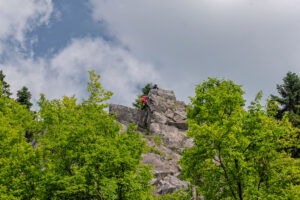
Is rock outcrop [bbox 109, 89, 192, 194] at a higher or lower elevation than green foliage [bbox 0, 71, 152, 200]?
higher

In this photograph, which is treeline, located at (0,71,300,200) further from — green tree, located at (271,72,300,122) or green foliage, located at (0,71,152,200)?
green tree, located at (271,72,300,122)

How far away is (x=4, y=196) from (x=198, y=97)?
14.8 metres

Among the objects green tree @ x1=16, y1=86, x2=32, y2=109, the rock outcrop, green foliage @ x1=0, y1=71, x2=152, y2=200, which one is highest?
green tree @ x1=16, y1=86, x2=32, y2=109

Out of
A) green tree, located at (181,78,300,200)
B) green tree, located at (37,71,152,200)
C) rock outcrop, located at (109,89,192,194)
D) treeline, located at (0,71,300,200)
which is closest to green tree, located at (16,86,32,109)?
rock outcrop, located at (109,89,192,194)

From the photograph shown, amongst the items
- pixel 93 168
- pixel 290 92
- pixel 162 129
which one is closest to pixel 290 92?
pixel 290 92

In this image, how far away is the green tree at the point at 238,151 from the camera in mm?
18000

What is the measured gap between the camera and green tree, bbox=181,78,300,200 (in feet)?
59.1

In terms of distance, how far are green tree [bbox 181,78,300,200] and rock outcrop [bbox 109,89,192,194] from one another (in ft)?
49.3

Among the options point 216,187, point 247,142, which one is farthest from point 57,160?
point 247,142

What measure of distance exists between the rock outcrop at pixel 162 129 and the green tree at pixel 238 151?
49.3 feet

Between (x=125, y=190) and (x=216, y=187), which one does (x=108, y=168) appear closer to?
(x=125, y=190)

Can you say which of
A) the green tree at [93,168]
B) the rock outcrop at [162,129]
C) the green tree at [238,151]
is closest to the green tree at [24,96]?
the rock outcrop at [162,129]

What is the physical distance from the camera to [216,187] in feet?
66.0

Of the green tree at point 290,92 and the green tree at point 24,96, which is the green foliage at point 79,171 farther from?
the green tree at point 24,96
